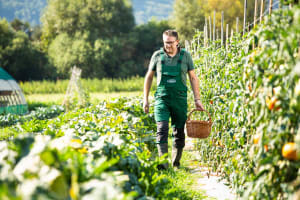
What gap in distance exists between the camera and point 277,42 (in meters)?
1.76

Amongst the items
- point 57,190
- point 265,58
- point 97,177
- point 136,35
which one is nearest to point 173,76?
point 265,58

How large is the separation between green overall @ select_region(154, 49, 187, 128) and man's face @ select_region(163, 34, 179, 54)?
10cm

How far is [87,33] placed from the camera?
107 ft

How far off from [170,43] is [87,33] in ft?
99.2

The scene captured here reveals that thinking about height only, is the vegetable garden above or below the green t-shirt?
below

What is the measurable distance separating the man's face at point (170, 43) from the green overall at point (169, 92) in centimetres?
10

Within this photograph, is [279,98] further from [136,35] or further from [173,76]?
[136,35]

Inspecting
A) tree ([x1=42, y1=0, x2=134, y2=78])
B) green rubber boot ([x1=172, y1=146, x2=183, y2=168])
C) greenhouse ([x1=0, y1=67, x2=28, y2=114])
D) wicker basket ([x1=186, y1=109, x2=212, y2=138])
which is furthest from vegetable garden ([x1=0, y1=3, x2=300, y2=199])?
tree ([x1=42, y1=0, x2=134, y2=78])

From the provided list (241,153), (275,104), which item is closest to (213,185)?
(241,153)

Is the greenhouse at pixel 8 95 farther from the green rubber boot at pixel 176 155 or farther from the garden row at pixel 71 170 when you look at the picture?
the garden row at pixel 71 170

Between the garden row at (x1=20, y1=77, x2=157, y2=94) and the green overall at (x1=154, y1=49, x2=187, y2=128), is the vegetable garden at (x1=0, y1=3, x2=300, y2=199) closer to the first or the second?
the green overall at (x1=154, y1=49, x2=187, y2=128)

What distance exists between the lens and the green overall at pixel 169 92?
3760 mm

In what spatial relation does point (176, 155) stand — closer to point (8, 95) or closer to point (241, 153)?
point (241, 153)

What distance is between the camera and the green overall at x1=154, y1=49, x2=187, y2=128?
3.76m
